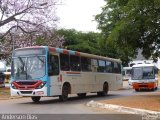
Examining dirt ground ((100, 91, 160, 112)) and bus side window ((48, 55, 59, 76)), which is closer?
dirt ground ((100, 91, 160, 112))

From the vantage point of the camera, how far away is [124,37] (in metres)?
23.0

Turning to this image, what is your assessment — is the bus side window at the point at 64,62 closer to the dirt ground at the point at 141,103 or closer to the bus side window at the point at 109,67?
the dirt ground at the point at 141,103

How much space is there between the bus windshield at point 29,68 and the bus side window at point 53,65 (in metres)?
0.35

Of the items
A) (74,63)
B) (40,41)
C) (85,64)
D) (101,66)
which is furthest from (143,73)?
(74,63)

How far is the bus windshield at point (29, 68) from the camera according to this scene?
20.2 m

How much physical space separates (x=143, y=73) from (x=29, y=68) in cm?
1995

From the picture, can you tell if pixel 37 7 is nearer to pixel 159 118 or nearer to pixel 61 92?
pixel 61 92

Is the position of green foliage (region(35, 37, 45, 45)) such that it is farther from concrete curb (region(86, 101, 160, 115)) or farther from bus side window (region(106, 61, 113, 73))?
concrete curb (region(86, 101, 160, 115))

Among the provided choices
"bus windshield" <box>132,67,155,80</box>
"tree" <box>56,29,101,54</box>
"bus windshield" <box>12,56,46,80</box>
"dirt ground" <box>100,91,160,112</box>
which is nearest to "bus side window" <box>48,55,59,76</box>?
"bus windshield" <box>12,56,46,80</box>

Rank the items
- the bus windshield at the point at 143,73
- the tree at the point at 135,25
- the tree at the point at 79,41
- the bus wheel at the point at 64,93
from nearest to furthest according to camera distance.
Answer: the tree at the point at 135,25 < the bus wheel at the point at 64,93 < the bus windshield at the point at 143,73 < the tree at the point at 79,41

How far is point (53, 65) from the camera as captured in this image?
20.7 m

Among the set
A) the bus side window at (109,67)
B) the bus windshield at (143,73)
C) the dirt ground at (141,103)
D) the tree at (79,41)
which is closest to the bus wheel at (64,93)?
the dirt ground at (141,103)

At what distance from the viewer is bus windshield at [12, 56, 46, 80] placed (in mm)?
20188

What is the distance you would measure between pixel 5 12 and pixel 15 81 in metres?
14.6
